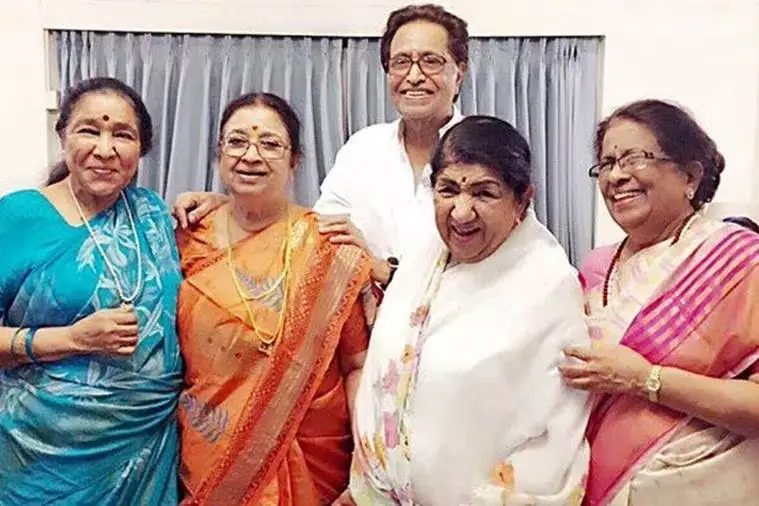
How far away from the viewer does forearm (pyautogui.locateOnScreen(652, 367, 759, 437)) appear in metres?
1.41

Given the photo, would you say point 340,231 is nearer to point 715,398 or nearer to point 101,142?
Answer: point 101,142

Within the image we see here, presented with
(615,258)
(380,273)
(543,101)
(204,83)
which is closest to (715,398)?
(615,258)

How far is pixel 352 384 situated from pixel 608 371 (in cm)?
53

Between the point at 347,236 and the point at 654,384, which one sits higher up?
the point at 347,236

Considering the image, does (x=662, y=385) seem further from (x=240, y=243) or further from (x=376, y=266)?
(x=240, y=243)

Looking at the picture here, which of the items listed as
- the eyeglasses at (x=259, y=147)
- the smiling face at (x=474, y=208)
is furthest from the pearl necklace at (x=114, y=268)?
the smiling face at (x=474, y=208)

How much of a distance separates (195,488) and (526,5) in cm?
208

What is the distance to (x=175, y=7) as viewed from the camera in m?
3.08

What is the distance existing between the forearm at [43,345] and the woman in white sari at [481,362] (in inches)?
20.9

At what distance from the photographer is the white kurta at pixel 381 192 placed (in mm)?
1980

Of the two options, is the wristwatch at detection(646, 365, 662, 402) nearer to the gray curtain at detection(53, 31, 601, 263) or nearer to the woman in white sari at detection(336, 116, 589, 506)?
the woman in white sari at detection(336, 116, 589, 506)

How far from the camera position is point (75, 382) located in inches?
65.1

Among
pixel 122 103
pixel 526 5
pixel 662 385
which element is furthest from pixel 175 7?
pixel 662 385

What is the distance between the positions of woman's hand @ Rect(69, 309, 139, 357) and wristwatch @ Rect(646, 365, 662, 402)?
873mm
